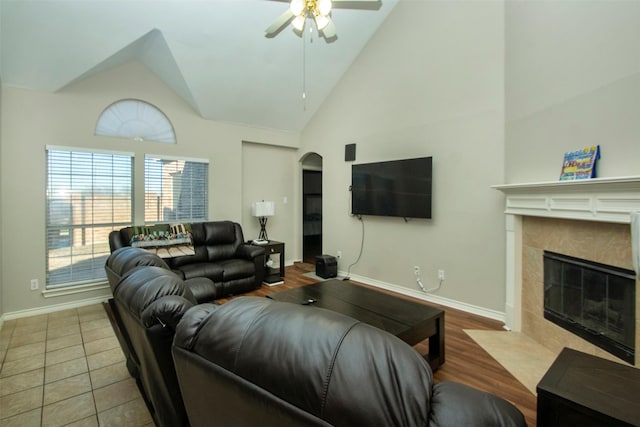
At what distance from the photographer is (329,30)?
104 inches

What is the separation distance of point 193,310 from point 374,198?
147 inches

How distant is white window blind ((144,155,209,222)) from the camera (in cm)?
439

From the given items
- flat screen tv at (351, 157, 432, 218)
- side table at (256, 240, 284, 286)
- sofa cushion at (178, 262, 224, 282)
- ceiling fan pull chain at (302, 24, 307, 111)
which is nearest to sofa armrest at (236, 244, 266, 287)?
side table at (256, 240, 284, 286)

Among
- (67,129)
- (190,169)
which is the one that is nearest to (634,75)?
(190,169)

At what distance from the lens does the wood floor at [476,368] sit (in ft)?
6.75

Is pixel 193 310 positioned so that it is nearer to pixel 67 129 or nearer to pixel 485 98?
pixel 485 98

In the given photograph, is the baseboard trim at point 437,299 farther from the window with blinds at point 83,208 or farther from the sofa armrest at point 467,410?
the window with blinds at point 83,208

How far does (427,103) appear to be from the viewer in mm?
3969

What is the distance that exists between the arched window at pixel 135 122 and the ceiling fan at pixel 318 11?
2648mm

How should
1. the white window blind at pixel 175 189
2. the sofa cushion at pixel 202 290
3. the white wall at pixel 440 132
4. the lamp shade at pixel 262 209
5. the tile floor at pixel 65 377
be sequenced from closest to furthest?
1. the tile floor at pixel 65 377
2. the sofa cushion at pixel 202 290
3. the white wall at pixel 440 132
4. the white window blind at pixel 175 189
5. the lamp shade at pixel 262 209

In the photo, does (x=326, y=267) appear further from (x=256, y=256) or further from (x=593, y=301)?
(x=593, y=301)

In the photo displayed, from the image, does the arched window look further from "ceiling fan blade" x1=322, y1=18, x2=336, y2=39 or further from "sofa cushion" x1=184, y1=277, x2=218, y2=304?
"ceiling fan blade" x1=322, y1=18, x2=336, y2=39

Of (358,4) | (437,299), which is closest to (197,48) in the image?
(358,4)

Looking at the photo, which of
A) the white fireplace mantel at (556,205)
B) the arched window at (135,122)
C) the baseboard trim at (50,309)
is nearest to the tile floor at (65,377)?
the baseboard trim at (50,309)
